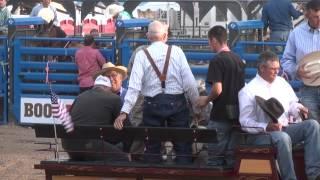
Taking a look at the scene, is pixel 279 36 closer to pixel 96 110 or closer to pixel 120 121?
pixel 96 110

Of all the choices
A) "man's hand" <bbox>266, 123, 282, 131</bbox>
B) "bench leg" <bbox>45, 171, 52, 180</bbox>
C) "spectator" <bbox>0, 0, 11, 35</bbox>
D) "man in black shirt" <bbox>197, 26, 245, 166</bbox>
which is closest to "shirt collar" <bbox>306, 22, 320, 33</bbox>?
"man in black shirt" <bbox>197, 26, 245, 166</bbox>

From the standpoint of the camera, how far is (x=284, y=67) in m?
7.45

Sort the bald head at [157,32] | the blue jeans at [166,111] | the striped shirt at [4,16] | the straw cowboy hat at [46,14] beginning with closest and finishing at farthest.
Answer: the blue jeans at [166,111] < the bald head at [157,32] < the straw cowboy hat at [46,14] < the striped shirt at [4,16]

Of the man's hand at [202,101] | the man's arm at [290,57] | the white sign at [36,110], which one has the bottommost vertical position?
the white sign at [36,110]

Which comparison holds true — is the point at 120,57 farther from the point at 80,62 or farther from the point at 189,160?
the point at 189,160

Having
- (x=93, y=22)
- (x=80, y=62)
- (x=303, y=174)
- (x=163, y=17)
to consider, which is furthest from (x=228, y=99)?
(x=163, y=17)

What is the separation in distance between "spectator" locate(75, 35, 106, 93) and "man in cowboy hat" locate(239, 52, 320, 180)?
20.4 ft

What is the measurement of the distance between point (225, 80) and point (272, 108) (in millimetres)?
709

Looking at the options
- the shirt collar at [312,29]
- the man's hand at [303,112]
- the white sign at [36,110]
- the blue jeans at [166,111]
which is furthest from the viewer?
the white sign at [36,110]

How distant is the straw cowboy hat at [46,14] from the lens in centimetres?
1375

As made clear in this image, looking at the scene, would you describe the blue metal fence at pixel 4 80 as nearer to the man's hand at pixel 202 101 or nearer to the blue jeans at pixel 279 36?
the blue jeans at pixel 279 36

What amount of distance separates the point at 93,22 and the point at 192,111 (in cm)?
950

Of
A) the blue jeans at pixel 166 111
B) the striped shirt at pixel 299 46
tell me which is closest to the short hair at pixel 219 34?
the blue jeans at pixel 166 111

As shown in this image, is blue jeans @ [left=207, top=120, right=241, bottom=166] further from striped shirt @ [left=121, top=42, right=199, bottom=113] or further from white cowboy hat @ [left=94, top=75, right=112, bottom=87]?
white cowboy hat @ [left=94, top=75, right=112, bottom=87]
